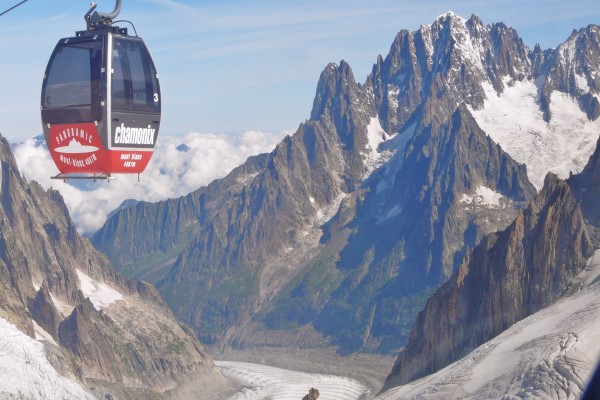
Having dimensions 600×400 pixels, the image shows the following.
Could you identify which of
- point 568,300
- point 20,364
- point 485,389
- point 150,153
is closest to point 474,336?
point 568,300

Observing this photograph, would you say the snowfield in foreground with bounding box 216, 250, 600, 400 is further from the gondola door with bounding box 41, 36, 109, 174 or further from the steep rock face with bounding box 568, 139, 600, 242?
the steep rock face with bounding box 568, 139, 600, 242

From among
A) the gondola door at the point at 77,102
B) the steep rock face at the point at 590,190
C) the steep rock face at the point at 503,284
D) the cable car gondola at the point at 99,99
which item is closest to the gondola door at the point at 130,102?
the cable car gondola at the point at 99,99

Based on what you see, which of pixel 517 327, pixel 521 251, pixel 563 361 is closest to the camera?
pixel 563 361

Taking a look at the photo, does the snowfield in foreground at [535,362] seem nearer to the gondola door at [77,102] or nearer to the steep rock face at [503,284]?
the steep rock face at [503,284]

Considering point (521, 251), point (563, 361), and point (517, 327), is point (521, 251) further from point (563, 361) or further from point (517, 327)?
point (563, 361)

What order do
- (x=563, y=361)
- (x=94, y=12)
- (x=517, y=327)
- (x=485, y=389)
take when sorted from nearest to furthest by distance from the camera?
1. (x=94, y=12)
2. (x=563, y=361)
3. (x=485, y=389)
4. (x=517, y=327)

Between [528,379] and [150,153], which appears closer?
[150,153]

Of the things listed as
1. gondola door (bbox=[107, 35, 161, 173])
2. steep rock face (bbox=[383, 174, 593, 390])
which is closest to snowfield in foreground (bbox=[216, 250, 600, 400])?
steep rock face (bbox=[383, 174, 593, 390])

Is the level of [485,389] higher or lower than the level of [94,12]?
lower
